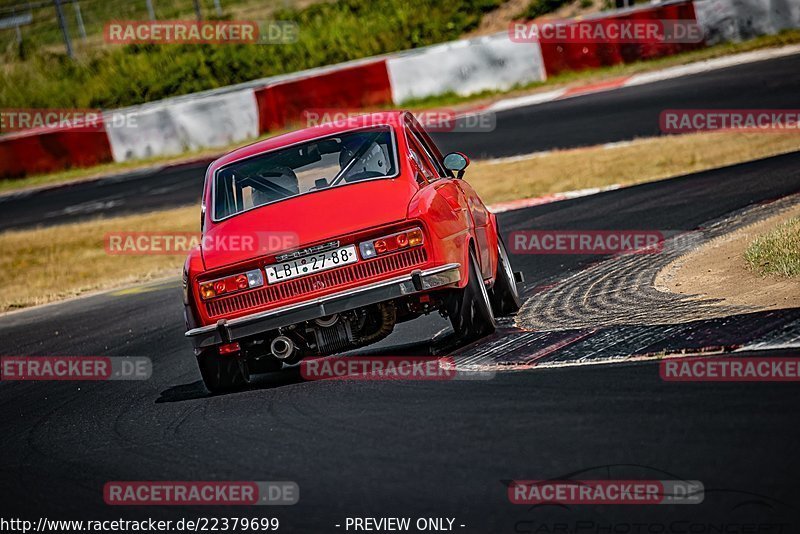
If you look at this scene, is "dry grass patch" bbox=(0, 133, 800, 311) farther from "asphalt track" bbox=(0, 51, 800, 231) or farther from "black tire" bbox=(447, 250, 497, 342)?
"black tire" bbox=(447, 250, 497, 342)

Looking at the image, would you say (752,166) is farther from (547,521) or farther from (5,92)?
(5,92)

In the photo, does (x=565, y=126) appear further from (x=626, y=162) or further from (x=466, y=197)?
(x=466, y=197)

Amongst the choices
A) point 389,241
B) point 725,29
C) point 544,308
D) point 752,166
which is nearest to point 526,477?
point 389,241

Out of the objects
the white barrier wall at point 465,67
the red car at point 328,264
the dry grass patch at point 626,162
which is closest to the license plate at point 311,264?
the red car at point 328,264

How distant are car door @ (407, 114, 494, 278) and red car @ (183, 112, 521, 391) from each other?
0.55 ft

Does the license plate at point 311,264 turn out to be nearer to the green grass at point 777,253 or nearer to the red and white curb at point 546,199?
the green grass at point 777,253

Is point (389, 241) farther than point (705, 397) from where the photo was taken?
Yes

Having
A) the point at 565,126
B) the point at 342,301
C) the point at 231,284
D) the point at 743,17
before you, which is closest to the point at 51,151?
the point at 565,126

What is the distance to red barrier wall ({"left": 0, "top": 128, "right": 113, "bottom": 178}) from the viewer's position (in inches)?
1069

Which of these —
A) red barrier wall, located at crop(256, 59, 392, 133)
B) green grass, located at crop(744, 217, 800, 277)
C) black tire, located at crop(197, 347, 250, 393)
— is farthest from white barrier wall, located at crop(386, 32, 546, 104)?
black tire, located at crop(197, 347, 250, 393)

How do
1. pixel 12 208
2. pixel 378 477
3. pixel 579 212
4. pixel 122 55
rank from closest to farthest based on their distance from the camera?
pixel 378 477, pixel 579 212, pixel 12 208, pixel 122 55

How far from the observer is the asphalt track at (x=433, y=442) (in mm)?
4246

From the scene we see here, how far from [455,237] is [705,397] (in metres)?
2.23

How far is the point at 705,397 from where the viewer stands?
5160 millimetres
